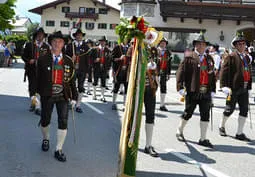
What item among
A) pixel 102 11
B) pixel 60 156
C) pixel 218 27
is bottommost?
pixel 60 156

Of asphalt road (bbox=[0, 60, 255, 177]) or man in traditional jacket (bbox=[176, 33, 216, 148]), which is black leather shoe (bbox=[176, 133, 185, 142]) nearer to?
asphalt road (bbox=[0, 60, 255, 177])

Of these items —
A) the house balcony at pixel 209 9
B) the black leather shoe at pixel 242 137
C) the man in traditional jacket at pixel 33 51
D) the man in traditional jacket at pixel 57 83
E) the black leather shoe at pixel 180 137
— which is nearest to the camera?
the man in traditional jacket at pixel 57 83

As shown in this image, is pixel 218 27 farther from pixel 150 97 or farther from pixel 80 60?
pixel 150 97

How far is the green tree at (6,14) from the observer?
1596 inches

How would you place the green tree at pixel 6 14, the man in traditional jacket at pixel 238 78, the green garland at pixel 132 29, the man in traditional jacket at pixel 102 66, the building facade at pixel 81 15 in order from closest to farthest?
the green garland at pixel 132 29, the man in traditional jacket at pixel 238 78, the man in traditional jacket at pixel 102 66, the green tree at pixel 6 14, the building facade at pixel 81 15

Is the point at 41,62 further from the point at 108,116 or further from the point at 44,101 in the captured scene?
the point at 108,116

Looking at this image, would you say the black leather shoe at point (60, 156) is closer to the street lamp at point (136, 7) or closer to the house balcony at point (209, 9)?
the street lamp at point (136, 7)

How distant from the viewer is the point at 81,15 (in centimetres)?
6556

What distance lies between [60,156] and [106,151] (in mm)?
992

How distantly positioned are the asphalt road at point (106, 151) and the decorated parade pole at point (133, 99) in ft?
1.52

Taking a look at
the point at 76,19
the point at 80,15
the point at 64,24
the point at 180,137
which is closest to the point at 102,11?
the point at 80,15

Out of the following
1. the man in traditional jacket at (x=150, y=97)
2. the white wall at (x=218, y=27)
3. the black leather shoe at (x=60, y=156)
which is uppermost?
the white wall at (x=218, y=27)

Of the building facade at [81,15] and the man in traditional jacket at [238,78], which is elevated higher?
the building facade at [81,15]

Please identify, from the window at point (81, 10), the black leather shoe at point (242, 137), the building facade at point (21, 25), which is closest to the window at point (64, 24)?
the window at point (81, 10)
